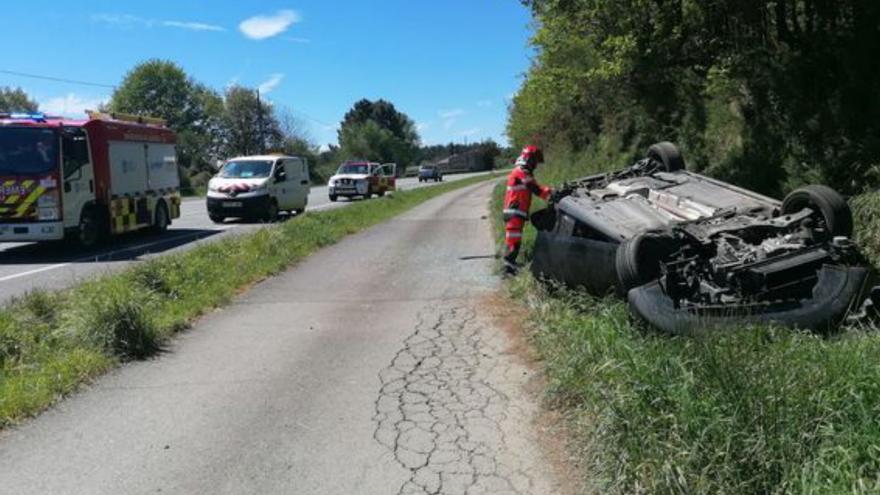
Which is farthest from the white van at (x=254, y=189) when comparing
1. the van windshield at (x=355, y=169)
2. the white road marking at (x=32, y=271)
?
the van windshield at (x=355, y=169)

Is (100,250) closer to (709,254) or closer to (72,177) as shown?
(72,177)

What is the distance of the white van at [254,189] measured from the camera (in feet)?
73.9

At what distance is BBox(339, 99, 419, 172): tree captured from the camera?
117594mm

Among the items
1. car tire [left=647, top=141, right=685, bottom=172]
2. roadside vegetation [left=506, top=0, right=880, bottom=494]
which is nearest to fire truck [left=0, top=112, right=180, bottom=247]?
roadside vegetation [left=506, top=0, right=880, bottom=494]

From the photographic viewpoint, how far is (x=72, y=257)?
48.8 ft

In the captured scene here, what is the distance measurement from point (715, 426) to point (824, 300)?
7.30 ft

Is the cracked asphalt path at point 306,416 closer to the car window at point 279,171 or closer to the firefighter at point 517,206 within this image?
the firefighter at point 517,206

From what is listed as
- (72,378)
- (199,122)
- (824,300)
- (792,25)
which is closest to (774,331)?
(824,300)

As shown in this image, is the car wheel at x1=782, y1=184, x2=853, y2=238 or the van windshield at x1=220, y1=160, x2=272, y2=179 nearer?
the car wheel at x1=782, y1=184, x2=853, y2=238

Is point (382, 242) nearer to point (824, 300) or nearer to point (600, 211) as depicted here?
point (600, 211)

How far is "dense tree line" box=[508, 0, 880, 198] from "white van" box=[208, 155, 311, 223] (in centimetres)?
898

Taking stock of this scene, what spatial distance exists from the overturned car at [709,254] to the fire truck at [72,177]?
10.6 meters

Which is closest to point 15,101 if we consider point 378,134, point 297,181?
point 378,134

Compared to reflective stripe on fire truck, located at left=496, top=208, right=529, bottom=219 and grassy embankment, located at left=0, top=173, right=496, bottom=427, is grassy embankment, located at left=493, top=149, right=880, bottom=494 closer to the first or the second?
grassy embankment, located at left=0, top=173, right=496, bottom=427
